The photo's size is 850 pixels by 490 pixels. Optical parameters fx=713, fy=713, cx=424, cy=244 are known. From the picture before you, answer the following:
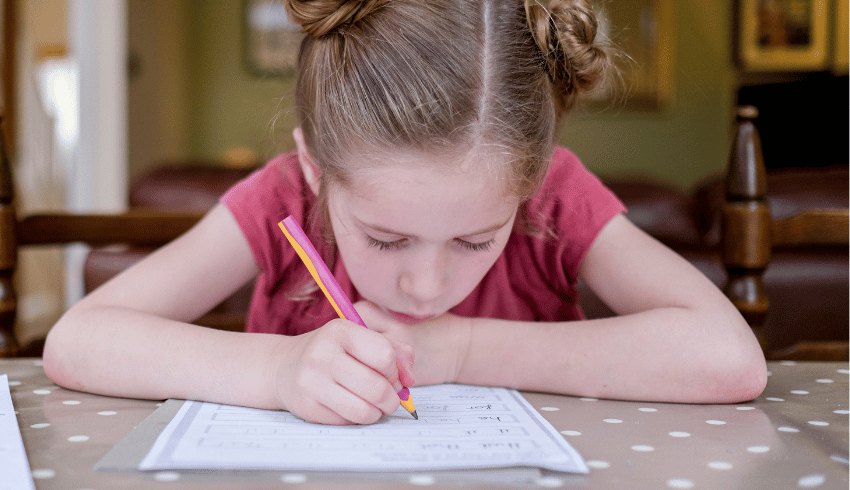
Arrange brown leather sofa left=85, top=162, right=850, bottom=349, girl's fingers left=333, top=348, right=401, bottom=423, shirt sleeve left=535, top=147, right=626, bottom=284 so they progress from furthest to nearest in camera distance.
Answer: brown leather sofa left=85, top=162, right=850, bottom=349 → shirt sleeve left=535, top=147, right=626, bottom=284 → girl's fingers left=333, top=348, right=401, bottom=423

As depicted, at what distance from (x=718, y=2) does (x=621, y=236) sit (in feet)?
13.3

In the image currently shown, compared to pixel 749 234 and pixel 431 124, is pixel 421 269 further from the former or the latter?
pixel 749 234

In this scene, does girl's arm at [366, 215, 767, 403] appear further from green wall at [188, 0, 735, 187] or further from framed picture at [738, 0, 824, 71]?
framed picture at [738, 0, 824, 71]

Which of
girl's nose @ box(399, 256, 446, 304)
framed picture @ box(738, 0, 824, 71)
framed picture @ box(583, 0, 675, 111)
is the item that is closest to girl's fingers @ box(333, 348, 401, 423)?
girl's nose @ box(399, 256, 446, 304)

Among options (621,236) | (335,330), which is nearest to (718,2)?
(621,236)

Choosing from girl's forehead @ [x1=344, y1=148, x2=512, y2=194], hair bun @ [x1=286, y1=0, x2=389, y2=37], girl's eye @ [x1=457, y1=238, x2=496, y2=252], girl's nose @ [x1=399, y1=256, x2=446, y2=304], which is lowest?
girl's nose @ [x1=399, y1=256, x2=446, y2=304]

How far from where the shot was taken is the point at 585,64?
0.66 m

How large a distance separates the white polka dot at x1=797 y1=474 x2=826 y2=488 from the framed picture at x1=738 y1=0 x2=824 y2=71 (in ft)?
14.3

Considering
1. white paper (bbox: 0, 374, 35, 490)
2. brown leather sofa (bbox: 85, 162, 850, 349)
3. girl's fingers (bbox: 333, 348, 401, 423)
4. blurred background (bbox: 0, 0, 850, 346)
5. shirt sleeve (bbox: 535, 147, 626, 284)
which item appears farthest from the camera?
blurred background (bbox: 0, 0, 850, 346)

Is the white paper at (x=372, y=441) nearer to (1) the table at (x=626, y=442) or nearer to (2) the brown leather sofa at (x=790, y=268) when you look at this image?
(1) the table at (x=626, y=442)

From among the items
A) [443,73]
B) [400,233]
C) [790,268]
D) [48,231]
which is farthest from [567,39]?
[790,268]

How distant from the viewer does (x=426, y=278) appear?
58 centimetres

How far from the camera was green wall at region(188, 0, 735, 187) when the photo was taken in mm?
4270

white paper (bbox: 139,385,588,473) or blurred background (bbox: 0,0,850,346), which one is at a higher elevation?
blurred background (bbox: 0,0,850,346)
